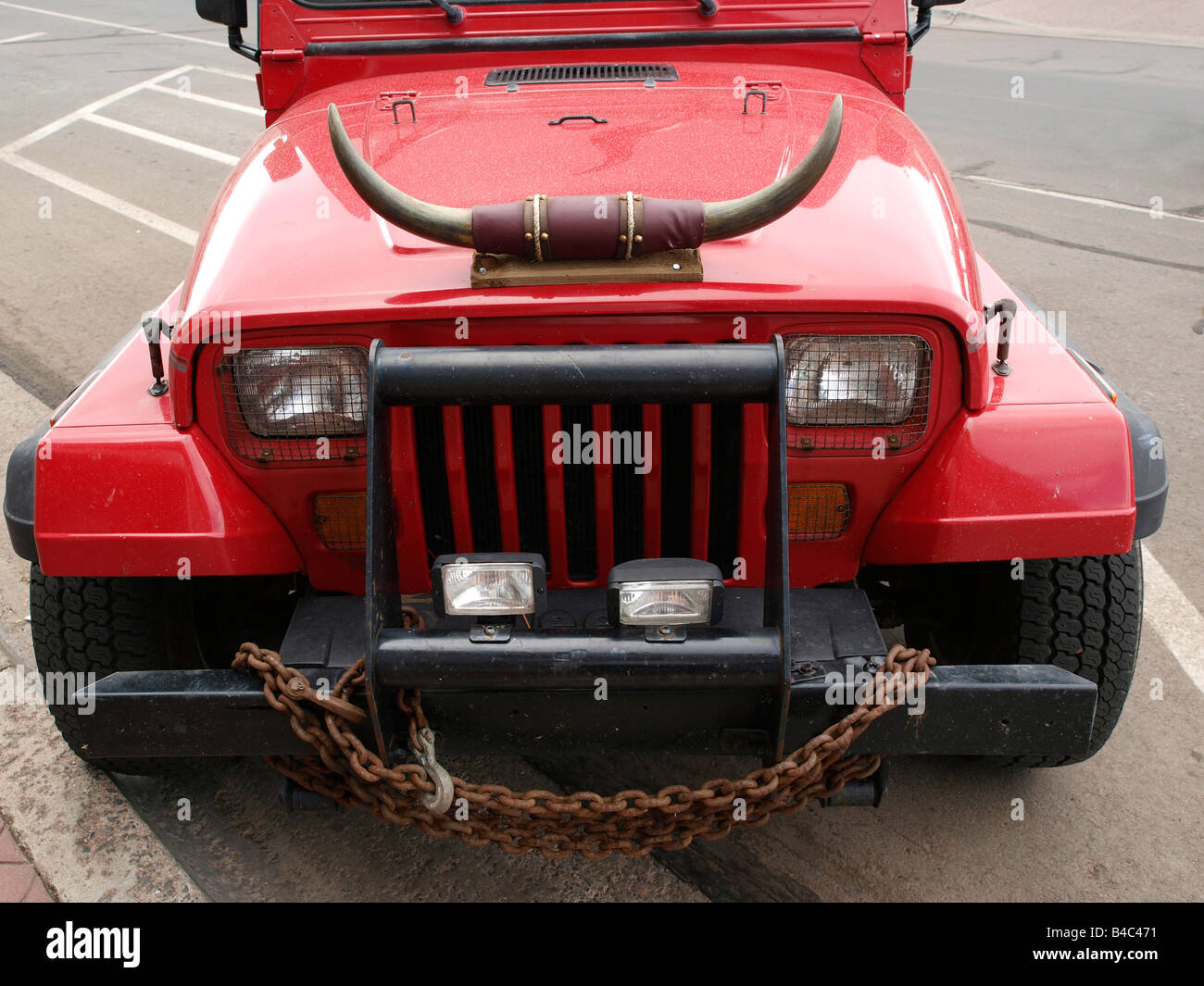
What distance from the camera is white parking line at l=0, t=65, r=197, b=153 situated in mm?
9442

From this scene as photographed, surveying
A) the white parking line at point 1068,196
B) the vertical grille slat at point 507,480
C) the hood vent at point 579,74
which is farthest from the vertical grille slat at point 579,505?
the white parking line at point 1068,196

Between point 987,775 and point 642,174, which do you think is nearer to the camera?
point 642,174

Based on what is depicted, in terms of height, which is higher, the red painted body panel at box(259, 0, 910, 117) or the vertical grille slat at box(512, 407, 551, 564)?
the red painted body panel at box(259, 0, 910, 117)

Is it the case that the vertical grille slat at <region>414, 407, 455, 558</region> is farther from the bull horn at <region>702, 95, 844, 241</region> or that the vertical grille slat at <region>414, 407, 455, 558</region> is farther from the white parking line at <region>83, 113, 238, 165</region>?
the white parking line at <region>83, 113, 238, 165</region>

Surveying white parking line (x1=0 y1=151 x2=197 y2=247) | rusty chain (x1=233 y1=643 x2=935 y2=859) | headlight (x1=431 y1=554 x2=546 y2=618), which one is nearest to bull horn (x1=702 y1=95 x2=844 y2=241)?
headlight (x1=431 y1=554 x2=546 y2=618)

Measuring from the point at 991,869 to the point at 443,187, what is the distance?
6.68 feet

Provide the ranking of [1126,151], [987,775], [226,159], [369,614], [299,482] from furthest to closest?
[1126,151]
[226,159]
[987,775]
[299,482]
[369,614]

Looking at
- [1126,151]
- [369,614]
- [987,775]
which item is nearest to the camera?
[369,614]

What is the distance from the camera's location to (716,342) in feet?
6.81

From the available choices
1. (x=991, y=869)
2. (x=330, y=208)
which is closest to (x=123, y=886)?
(x=330, y=208)

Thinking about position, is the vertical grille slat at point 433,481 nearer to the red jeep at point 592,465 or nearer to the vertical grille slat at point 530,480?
the red jeep at point 592,465

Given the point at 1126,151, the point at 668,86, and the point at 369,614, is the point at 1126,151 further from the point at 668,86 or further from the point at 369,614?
the point at 369,614

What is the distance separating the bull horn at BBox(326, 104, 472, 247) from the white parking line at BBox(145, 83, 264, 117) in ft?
28.8

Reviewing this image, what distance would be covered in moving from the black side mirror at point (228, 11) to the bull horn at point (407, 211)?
1674 mm
